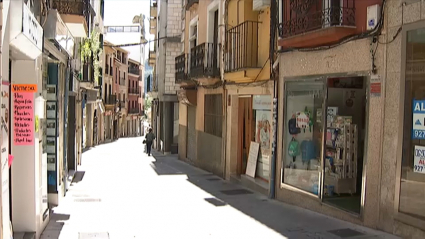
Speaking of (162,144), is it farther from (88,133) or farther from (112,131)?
(112,131)

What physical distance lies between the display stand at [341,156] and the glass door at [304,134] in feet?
0.62

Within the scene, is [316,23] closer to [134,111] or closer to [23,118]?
[23,118]

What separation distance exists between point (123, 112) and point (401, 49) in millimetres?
52676

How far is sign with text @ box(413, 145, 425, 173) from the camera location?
19.9 ft

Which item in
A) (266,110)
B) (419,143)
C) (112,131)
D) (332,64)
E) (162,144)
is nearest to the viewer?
(419,143)

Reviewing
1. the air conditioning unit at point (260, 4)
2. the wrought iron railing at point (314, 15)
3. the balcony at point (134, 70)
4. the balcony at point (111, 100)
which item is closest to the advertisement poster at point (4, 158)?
the wrought iron railing at point (314, 15)

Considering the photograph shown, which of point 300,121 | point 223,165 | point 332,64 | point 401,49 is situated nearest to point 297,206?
point 300,121

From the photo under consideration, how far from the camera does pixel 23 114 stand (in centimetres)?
592

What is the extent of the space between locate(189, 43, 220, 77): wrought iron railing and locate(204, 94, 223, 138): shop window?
3.00 feet

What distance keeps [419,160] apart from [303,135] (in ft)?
11.4

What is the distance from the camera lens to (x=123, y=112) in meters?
57.0

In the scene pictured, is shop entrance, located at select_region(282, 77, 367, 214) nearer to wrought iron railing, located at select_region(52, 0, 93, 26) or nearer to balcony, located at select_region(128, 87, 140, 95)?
wrought iron railing, located at select_region(52, 0, 93, 26)

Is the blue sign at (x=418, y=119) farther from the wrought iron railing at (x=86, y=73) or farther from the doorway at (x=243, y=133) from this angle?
the wrought iron railing at (x=86, y=73)

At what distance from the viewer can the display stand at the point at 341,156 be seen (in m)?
8.52
